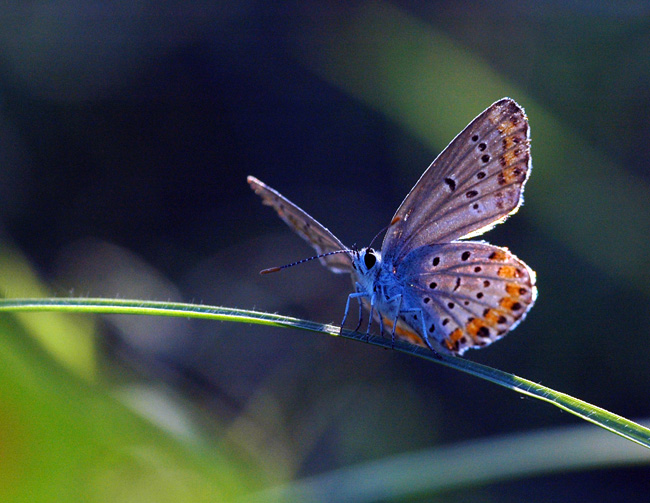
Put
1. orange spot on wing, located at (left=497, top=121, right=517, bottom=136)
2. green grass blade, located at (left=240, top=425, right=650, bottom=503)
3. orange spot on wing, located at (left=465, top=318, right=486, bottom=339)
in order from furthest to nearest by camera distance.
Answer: orange spot on wing, located at (left=465, top=318, right=486, bottom=339) < orange spot on wing, located at (left=497, top=121, right=517, bottom=136) < green grass blade, located at (left=240, top=425, right=650, bottom=503)

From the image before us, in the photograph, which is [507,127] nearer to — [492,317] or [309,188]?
[492,317]

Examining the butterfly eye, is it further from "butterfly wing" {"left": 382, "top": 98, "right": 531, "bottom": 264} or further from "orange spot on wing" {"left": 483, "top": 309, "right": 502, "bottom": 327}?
"orange spot on wing" {"left": 483, "top": 309, "right": 502, "bottom": 327}

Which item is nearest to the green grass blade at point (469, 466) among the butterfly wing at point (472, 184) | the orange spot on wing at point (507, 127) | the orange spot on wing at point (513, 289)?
the orange spot on wing at point (513, 289)

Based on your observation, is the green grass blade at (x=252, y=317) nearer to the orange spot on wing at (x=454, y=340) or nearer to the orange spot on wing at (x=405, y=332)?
the orange spot on wing at (x=454, y=340)

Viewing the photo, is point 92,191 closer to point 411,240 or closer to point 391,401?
point 391,401

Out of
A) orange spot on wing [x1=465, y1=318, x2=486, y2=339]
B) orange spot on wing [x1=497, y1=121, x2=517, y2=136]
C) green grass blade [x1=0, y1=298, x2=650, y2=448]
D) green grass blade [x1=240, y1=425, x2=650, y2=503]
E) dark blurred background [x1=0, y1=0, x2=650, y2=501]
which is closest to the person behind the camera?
green grass blade [x1=0, y1=298, x2=650, y2=448]

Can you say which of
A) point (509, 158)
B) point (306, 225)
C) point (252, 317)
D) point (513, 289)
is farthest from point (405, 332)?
point (252, 317)

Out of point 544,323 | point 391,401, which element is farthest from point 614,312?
point 391,401

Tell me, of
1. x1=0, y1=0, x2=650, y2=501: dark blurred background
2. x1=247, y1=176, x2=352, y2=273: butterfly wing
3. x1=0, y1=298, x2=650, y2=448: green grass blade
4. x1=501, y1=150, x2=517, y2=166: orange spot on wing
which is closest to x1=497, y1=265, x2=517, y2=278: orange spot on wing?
x1=501, y1=150, x2=517, y2=166: orange spot on wing
